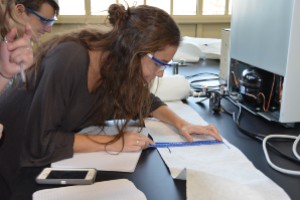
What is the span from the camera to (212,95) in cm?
136

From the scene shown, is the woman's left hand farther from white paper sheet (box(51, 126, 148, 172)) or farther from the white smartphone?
the white smartphone

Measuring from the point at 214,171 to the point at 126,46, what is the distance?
1.49ft

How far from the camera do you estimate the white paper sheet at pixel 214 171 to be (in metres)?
0.68

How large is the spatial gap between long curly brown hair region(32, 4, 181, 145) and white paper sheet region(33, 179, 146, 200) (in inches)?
13.5

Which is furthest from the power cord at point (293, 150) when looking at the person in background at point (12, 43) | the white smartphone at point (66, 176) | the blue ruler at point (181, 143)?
the person in background at point (12, 43)

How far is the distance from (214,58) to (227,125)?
132 cm

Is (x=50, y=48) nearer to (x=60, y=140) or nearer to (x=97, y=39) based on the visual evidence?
(x=97, y=39)

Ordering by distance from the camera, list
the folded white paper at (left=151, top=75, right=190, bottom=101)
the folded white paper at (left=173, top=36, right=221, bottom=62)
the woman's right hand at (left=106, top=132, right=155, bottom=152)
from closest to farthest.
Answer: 1. the woman's right hand at (left=106, top=132, right=155, bottom=152)
2. the folded white paper at (left=151, top=75, right=190, bottom=101)
3. the folded white paper at (left=173, top=36, right=221, bottom=62)

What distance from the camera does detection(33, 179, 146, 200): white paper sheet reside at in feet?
2.21

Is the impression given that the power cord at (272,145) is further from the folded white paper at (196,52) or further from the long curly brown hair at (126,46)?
the folded white paper at (196,52)

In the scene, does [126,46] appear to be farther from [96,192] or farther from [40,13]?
[40,13]

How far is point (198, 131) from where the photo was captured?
1.05m

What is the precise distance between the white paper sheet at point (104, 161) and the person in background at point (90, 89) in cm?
2

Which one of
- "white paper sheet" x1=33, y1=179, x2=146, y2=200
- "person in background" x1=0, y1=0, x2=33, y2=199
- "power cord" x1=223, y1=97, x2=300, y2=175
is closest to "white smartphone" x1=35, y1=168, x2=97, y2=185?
"white paper sheet" x1=33, y1=179, x2=146, y2=200
